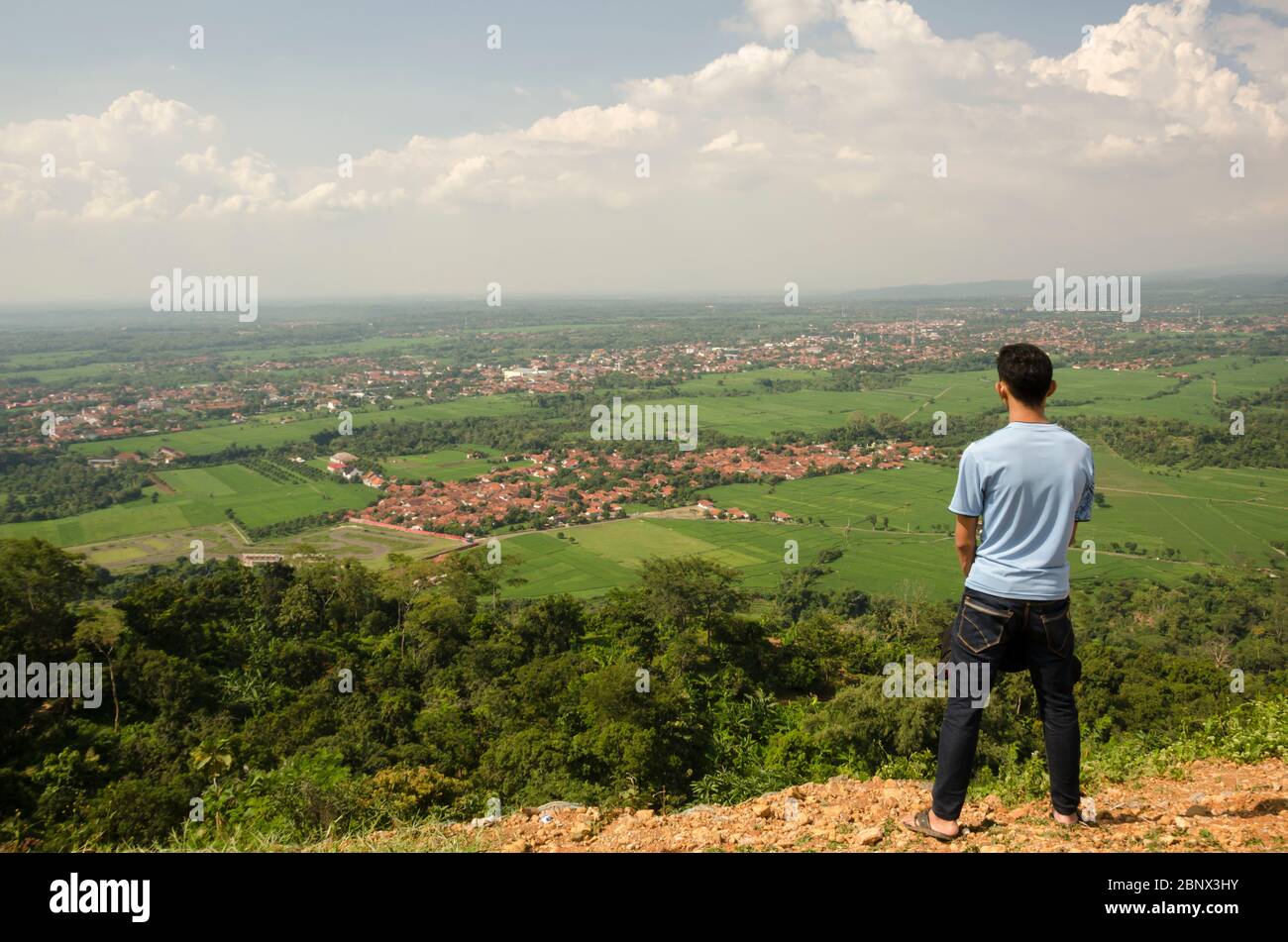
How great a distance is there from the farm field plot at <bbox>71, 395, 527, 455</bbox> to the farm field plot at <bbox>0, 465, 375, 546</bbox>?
651 centimetres

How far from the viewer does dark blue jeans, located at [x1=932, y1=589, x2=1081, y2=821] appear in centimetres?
255

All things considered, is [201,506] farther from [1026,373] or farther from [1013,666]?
[1026,373]

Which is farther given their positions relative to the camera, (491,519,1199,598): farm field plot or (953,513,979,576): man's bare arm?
(491,519,1199,598): farm field plot

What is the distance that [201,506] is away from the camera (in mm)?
31422

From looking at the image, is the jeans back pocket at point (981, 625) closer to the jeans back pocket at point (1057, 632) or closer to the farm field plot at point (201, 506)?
the jeans back pocket at point (1057, 632)

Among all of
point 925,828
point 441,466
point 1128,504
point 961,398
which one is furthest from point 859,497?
point 925,828

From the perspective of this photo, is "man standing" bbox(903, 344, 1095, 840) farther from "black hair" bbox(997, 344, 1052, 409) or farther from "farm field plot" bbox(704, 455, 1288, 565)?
"farm field plot" bbox(704, 455, 1288, 565)

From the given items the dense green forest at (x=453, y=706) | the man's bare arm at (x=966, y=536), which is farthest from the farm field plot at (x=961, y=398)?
the man's bare arm at (x=966, y=536)

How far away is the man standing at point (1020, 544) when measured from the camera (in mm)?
2496

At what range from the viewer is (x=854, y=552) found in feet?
86.7

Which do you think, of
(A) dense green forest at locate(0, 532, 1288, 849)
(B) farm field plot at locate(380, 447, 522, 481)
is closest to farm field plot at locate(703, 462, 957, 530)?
(B) farm field plot at locate(380, 447, 522, 481)

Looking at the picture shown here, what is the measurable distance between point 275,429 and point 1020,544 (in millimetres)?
53015
